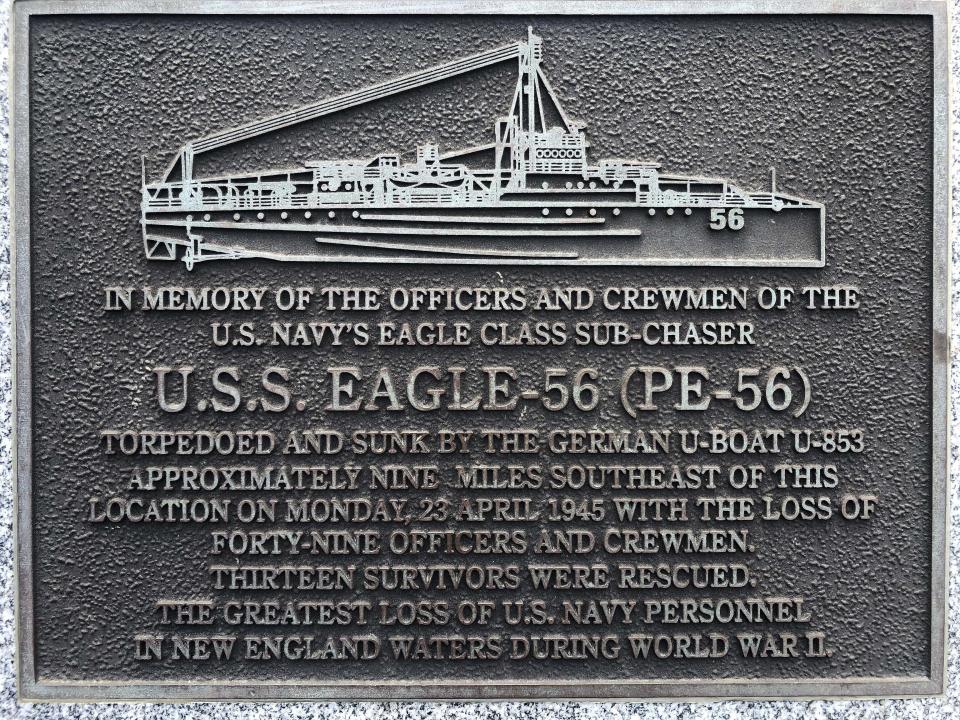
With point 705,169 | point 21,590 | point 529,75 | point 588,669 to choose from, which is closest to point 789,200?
point 705,169

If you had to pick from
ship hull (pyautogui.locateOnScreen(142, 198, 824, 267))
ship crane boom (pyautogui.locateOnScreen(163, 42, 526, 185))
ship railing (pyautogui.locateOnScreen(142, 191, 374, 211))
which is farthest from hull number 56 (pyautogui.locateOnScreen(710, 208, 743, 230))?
ship railing (pyautogui.locateOnScreen(142, 191, 374, 211))

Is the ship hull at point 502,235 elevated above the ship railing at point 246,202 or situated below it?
below

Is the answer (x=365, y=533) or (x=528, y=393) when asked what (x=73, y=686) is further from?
(x=528, y=393)

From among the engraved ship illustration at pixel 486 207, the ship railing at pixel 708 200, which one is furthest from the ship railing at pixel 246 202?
the ship railing at pixel 708 200

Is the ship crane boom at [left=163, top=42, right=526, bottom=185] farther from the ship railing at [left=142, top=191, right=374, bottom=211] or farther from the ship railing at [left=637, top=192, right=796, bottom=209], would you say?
the ship railing at [left=637, top=192, right=796, bottom=209]

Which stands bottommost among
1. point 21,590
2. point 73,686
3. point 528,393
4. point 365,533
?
point 73,686

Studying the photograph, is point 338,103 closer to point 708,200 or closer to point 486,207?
point 486,207

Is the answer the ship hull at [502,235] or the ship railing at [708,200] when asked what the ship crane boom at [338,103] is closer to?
the ship hull at [502,235]

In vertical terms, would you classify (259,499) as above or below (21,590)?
above
